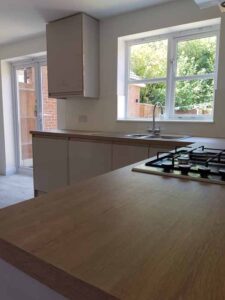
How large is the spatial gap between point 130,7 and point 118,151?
1.69m

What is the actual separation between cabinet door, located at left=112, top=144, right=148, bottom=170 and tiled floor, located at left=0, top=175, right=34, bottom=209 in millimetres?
1593

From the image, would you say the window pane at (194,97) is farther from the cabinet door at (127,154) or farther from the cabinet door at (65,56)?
the cabinet door at (65,56)

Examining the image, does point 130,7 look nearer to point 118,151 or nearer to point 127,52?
point 127,52

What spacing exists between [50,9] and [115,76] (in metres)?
1.07

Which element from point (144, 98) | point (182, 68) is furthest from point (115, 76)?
point (182, 68)

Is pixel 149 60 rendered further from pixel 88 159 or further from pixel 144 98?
pixel 88 159

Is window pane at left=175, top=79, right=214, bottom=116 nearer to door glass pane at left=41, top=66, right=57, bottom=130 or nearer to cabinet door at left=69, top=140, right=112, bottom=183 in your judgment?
cabinet door at left=69, top=140, right=112, bottom=183

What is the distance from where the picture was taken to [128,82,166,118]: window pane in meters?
3.08

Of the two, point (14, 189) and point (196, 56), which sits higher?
point (196, 56)

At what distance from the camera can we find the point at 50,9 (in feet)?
9.34

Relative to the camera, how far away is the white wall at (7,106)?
168 inches

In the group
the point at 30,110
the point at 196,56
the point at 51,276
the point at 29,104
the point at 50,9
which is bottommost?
the point at 51,276

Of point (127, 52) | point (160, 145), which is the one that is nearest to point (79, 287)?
point (160, 145)

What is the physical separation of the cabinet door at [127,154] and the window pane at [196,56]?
1199 mm
